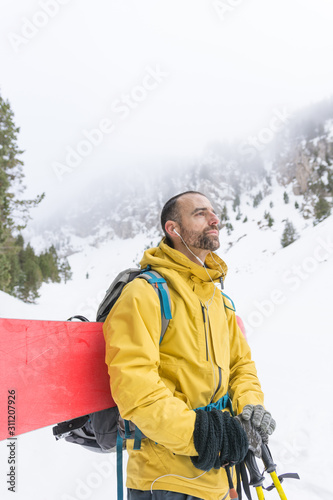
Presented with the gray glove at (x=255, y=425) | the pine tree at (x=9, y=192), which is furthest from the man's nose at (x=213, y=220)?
the pine tree at (x=9, y=192)

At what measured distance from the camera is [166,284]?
66.7 inches

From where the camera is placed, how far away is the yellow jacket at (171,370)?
134 centimetres

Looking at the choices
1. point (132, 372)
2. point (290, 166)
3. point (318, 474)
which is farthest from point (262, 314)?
point (290, 166)

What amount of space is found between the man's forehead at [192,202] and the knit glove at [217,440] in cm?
128

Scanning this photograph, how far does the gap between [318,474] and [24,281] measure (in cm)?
2727

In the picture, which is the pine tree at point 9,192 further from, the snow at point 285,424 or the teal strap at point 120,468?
the teal strap at point 120,468

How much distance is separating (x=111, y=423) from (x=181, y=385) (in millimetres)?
514

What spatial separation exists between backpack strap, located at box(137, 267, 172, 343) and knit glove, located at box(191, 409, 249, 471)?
0.45 metres

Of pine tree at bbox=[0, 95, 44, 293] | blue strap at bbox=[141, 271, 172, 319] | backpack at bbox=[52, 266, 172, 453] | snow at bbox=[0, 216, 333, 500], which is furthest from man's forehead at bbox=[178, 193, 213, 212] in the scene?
pine tree at bbox=[0, 95, 44, 293]

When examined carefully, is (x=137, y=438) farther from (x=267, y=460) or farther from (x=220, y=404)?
(x=267, y=460)

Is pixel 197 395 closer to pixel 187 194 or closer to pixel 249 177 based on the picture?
pixel 187 194

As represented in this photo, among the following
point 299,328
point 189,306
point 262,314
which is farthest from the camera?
point 262,314

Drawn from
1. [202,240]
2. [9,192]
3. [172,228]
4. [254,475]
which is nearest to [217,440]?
[254,475]

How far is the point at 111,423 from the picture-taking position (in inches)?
67.8
